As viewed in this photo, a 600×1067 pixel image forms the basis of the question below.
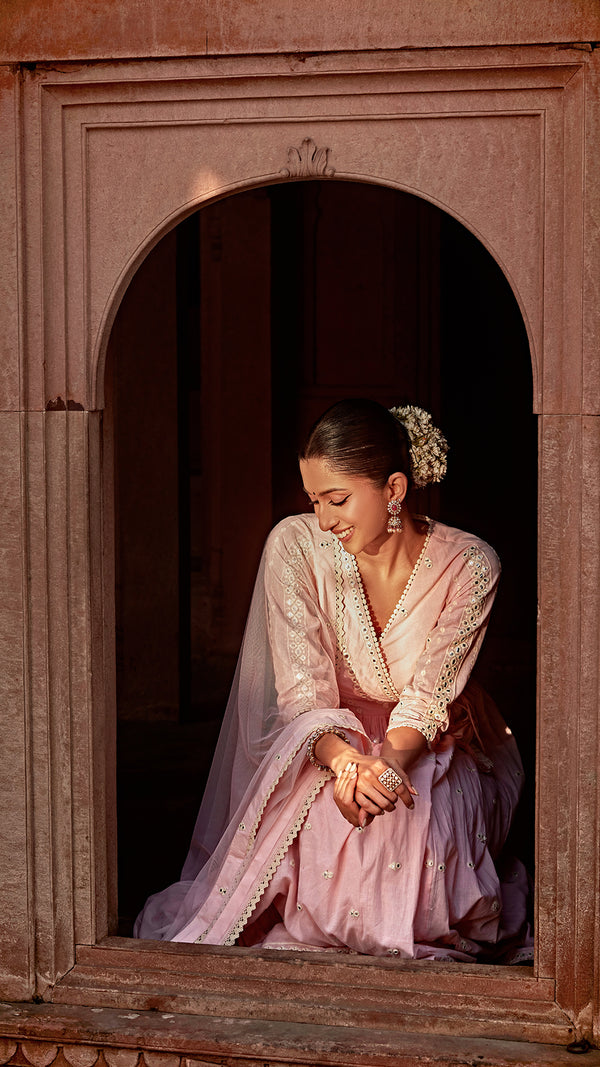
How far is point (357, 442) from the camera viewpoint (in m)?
4.04

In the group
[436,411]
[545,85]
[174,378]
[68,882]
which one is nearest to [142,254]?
[545,85]

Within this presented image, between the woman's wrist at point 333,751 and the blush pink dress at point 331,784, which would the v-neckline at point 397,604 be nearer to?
the blush pink dress at point 331,784

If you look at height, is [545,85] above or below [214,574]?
above

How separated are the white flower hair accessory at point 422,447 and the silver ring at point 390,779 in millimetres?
913

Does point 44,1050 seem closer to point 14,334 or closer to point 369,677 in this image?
point 369,677

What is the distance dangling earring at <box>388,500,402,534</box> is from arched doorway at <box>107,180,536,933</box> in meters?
1.98

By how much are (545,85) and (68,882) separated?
2367mm

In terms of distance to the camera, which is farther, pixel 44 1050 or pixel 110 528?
pixel 110 528

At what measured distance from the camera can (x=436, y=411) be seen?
22.4 feet

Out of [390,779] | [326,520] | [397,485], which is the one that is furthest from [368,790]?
[397,485]

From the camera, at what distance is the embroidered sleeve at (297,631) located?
4.14 meters

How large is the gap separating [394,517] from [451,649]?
0.42 m

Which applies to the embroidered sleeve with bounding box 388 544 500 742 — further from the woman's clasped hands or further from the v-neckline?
the woman's clasped hands

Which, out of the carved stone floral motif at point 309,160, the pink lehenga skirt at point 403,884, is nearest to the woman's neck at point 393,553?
the pink lehenga skirt at point 403,884
